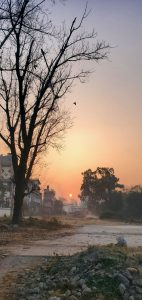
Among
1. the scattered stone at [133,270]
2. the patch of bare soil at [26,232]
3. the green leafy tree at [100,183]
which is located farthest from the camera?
the green leafy tree at [100,183]

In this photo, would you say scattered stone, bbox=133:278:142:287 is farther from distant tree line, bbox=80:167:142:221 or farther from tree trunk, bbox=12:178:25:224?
distant tree line, bbox=80:167:142:221

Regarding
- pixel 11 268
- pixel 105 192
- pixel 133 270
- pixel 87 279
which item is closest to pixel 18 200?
pixel 11 268

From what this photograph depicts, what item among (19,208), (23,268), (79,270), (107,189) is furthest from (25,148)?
(107,189)

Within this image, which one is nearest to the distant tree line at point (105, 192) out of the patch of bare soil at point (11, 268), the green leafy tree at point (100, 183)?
the green leafy tree at point (100, 183)

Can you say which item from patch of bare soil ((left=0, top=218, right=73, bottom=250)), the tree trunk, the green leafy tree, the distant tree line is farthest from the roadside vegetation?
the green leafy tree

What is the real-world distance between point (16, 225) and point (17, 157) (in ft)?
10.7

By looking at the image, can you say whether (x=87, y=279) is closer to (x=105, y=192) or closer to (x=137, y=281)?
(x=137, y=281)

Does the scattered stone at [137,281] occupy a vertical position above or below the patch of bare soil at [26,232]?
below

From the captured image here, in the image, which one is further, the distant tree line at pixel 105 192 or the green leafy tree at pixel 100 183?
the green leafy tree at pixel 100 183

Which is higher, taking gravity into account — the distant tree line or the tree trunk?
the distant tree line

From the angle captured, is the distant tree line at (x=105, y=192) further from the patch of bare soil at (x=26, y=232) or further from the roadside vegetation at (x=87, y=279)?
the roadside vegetation at (x=87, y=279)

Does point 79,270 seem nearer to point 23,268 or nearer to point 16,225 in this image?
point 23,268

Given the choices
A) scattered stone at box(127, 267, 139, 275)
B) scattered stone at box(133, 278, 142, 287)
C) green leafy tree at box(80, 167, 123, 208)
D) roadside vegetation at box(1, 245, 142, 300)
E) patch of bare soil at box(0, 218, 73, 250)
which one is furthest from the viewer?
green leafy tree at box(80, 167, 123, 208)

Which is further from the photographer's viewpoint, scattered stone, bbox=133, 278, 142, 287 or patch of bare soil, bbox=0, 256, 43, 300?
patch of bare soil, bbox=0, 256, 43, 300
